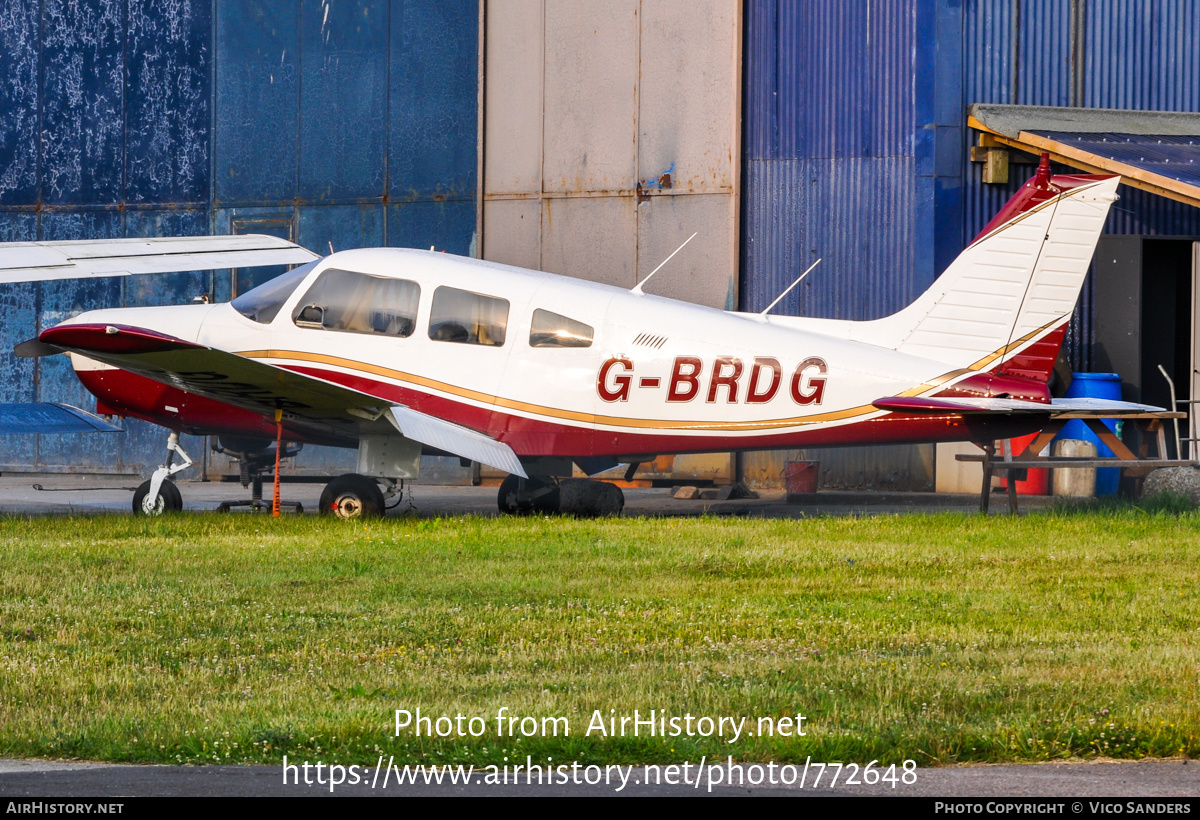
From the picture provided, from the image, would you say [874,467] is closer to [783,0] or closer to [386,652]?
[783,0]

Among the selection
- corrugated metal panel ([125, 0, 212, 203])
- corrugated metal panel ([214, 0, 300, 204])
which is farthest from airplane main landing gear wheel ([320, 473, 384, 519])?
corrugated metal panel ([125, 0, 212, 203])

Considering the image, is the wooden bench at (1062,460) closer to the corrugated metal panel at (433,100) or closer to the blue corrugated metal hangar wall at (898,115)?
the blue corrugated metal hangar wall at (898,115)

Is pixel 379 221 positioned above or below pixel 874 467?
above

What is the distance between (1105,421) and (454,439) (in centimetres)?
798

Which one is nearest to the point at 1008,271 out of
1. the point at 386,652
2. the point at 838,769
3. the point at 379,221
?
the point at 386,652

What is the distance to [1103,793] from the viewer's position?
4191 mm

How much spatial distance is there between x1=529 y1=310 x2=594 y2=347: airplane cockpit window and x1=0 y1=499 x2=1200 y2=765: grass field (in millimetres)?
2029

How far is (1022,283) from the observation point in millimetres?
12195

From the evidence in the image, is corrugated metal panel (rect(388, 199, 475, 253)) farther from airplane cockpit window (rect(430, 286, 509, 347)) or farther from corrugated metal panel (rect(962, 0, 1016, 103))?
airplane cockpit window (rect(430, 286, 509, 347))

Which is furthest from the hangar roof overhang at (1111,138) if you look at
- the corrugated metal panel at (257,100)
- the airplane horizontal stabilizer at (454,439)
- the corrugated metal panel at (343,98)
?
the corrugated metal panel at (257,100)

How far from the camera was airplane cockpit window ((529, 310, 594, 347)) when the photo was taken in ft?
41.4

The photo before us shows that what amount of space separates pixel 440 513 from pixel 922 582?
723cm
